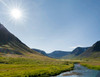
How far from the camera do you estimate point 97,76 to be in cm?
5019

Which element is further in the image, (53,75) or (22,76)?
(53,75)

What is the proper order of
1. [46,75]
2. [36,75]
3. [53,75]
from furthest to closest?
[53,75] < [46,75] < [36,75]

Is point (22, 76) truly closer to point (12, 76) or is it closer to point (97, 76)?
point (12, 76)

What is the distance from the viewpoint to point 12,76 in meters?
37.6

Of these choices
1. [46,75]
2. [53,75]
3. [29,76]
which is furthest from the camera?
[53,75]

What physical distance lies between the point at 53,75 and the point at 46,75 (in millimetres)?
5126

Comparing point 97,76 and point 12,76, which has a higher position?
point 12,76

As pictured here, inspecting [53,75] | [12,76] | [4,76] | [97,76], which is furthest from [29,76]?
[97,76]

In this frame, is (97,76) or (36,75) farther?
(97,76)

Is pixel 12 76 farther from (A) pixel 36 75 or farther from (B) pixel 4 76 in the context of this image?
(A) pixel 36 75

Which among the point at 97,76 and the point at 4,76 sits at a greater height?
the point at 4,76

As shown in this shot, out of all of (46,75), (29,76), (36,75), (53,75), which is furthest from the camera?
(53,75)

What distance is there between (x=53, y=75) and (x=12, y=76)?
2091 centimetres

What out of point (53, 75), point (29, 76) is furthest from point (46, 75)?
point (29, 76)
